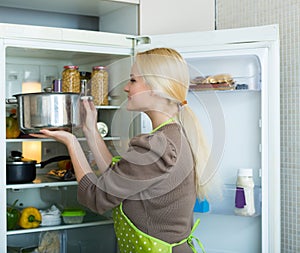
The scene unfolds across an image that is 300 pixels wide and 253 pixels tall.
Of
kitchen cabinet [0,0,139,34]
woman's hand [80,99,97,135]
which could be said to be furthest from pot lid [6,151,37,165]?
kitchen cabinet [0,0,139,34]

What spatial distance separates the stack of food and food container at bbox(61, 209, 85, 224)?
0.76 m

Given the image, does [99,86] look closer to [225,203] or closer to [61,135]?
[61,135]

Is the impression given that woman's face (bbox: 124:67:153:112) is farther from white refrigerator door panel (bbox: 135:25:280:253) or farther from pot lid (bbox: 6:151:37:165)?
pot lid (bbox: 6:151:37:165)

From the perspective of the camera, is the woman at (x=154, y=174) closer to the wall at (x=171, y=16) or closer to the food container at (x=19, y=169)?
the food container at (x=19, y=169)

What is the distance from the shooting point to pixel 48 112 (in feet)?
5.95

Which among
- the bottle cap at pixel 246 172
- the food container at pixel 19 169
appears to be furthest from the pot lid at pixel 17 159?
the bottle cap at pixel 246 172

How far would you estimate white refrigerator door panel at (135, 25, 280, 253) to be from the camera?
199cm

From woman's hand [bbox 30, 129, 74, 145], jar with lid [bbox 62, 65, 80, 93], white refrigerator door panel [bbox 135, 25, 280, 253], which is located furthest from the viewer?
jar with lid [bbox 62, 65, 80, 93]

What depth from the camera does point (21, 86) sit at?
2.33 metres

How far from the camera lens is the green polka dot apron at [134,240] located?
1.60 m

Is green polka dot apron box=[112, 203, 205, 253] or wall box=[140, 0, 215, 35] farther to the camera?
wall box=[140, 0, 215, 35]

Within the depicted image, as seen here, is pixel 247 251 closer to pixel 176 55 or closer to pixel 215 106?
pixel 215 106

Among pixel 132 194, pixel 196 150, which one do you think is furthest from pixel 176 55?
pixel 132 194

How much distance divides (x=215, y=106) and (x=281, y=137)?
39 cm
